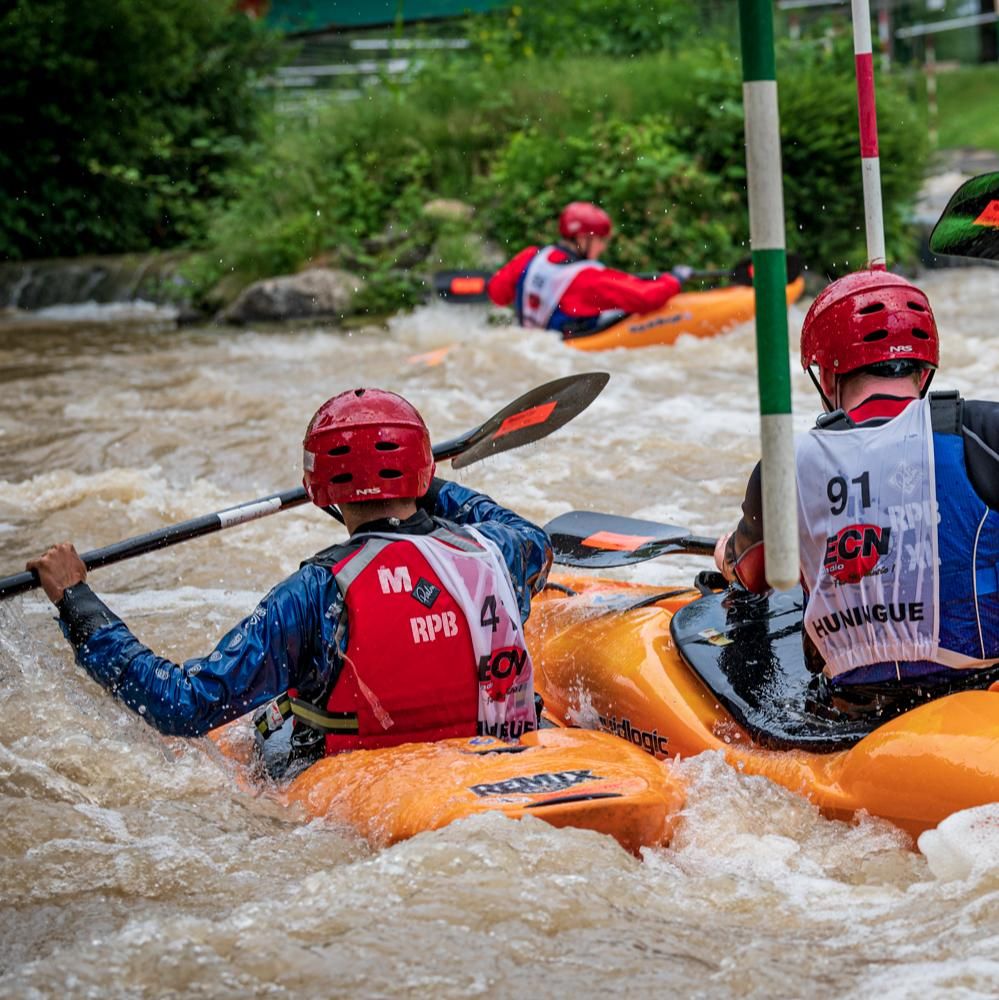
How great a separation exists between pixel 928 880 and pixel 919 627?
54cm

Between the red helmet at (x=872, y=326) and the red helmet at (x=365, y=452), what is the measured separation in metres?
0.89

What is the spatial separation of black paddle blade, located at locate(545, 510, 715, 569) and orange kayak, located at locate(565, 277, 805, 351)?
579cm

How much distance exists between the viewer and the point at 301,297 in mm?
13516

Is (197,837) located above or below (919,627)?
below

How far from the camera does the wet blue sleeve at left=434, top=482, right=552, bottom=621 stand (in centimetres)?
344

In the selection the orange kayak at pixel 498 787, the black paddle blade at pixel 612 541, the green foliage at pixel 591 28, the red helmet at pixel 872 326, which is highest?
the green foliage at pixel 591 28

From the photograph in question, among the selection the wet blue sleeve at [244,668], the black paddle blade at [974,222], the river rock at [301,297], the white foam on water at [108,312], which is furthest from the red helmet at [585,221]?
the wet blue sleeve at [244,668]

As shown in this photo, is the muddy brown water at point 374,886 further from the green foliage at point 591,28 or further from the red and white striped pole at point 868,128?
the green foliage at point 591,28

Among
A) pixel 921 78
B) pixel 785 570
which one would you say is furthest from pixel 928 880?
pixel 921 78

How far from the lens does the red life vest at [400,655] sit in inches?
124

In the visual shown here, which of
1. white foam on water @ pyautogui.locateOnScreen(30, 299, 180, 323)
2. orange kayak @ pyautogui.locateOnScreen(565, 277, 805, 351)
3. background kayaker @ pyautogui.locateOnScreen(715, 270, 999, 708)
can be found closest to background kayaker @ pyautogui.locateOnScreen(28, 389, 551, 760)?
background kayaker @ pyautogui.locateOnScreen(715, 270, 999, 708)

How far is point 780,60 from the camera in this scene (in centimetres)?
1435

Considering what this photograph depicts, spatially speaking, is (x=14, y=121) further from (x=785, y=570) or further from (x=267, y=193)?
(x=785, y=570)

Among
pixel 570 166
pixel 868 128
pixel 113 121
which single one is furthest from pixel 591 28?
pixel 868 128
